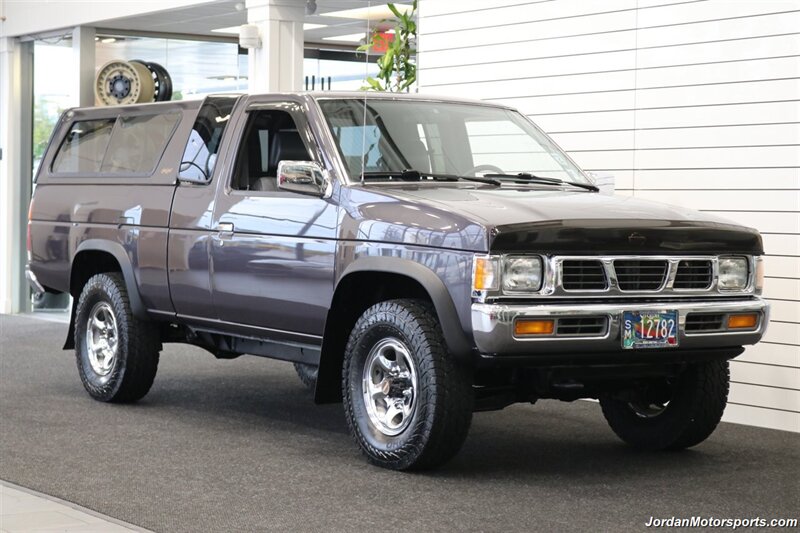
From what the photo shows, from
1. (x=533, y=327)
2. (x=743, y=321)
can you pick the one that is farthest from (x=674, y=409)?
(x=533, y=327)

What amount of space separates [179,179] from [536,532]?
138 inches

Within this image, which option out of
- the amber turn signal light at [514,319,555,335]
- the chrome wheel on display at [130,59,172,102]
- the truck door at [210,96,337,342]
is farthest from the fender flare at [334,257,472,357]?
the chrome wheel on display at [130,59,172,102]

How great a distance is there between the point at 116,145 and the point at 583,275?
3807 mm

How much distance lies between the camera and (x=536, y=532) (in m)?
5.08

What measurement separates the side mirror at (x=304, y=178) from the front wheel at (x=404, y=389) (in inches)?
28.0

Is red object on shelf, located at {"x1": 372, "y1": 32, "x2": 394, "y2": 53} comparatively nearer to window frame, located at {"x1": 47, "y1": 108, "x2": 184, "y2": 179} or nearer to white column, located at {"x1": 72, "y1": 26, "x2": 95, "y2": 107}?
window frame, located at {"x1": 47, "y1": 108, "x2": 184, "y2": 179}

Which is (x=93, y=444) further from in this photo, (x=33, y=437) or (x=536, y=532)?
(x=536, y=532)

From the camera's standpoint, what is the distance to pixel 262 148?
24.2 ft

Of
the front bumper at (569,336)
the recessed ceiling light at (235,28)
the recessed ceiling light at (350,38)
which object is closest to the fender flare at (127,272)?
the front bumper at (569,336)

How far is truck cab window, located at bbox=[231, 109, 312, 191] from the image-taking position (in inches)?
285

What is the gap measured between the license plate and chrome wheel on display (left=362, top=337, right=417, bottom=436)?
98 cm

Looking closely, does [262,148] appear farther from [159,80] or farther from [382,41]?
[159,80]

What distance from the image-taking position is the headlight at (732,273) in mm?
6195

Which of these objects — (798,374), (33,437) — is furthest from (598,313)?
(33,437)
